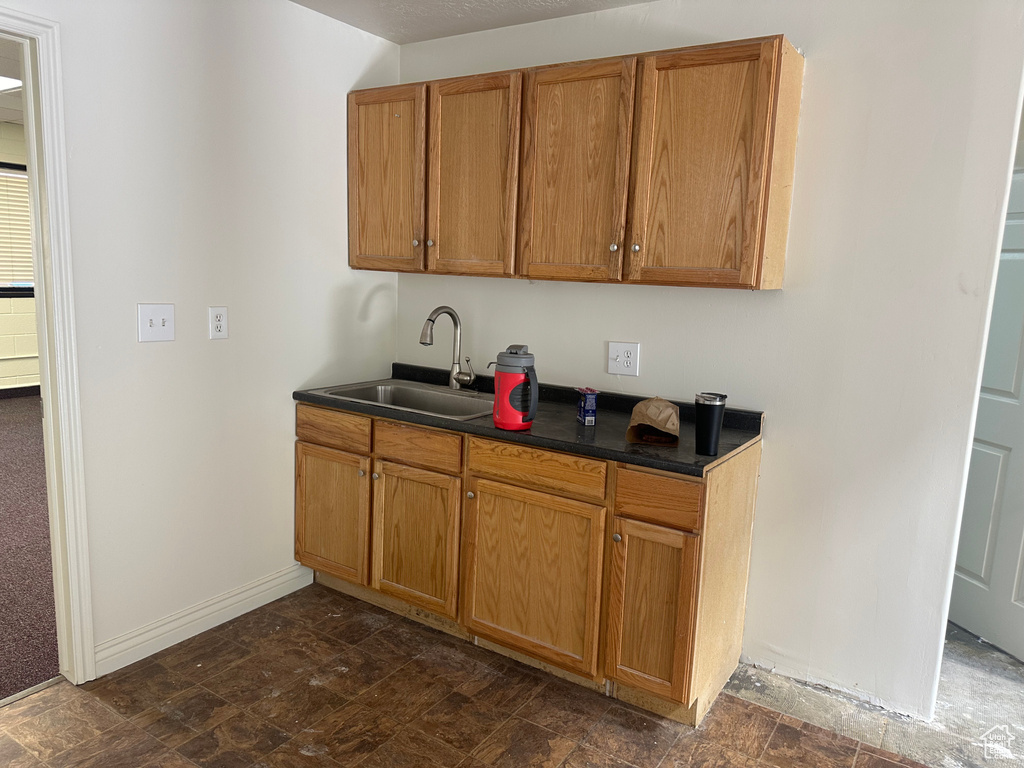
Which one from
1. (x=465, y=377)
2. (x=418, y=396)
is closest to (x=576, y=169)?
(x=465, y=377)

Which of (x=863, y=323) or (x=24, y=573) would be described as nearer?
(x=863, y=323)

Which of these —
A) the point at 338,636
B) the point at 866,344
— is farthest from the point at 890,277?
the point at 338,636

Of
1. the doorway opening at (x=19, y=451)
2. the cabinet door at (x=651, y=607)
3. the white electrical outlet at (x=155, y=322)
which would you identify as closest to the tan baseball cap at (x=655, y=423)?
the cabinet door at (x=651, y=607)

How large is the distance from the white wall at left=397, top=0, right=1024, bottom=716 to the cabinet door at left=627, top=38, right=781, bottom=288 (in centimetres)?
32

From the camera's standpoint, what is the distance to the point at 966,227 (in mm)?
2078

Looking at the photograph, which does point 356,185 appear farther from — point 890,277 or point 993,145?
point 993,145

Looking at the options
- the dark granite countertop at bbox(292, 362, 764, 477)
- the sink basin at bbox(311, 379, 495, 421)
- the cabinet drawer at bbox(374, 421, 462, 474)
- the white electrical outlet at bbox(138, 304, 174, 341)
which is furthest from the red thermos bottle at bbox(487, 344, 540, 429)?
the white electrical outlet at bbox(138, 304, 174, 341)

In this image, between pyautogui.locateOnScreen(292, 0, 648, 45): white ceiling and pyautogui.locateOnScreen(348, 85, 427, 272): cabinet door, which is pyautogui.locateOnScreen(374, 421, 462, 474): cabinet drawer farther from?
pyautogui.locateOnScreen(292, 0, 648, 45): white ceiling

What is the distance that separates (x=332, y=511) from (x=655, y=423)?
138cm

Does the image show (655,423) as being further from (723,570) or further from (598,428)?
(723,570)

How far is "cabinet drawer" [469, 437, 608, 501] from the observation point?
218 centimetres

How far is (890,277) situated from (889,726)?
4.54ft

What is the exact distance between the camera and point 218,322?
2.57m

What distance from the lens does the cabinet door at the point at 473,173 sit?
252 cm
